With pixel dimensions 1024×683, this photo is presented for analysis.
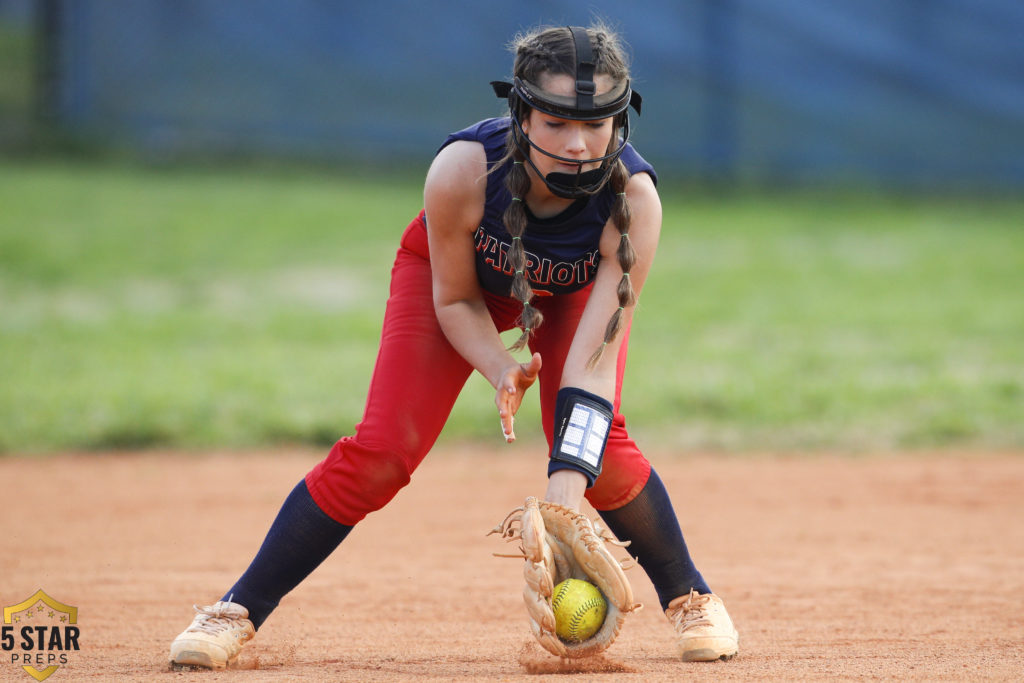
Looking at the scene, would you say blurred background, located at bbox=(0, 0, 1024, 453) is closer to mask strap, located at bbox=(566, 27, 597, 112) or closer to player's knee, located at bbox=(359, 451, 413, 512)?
player's knee, located at bbox=(359, 451, 413, 512)

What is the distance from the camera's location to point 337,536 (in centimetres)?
295

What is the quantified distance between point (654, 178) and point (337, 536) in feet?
4.15

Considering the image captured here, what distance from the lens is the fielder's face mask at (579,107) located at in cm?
263

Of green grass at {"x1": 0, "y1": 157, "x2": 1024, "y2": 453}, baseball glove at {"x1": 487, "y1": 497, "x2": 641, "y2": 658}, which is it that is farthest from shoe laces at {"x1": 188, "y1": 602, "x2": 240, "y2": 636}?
green grass at {"x1": 0, "y1": 157, "x2": 1024, "y2": 453}

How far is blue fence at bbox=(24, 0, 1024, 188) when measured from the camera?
12.4 meters

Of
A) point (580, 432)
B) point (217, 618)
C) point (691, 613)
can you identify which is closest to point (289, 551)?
point (217, 618)

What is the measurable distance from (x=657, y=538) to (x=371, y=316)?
5961mm

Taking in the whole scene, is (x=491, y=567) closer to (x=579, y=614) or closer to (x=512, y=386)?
(x=579, y=614)

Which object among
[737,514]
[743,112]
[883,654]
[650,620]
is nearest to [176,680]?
[650,620]

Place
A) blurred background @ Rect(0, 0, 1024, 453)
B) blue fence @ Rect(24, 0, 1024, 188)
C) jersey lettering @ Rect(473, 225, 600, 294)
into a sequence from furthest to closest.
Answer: blue fence @ Rect(24, 0, 1024, 188) < blurred background @ Rect(0, 0, 1024, 453) < jersey lettering @ Rect(473, 225, 600, 294)

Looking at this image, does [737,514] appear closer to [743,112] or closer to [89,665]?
[89,665]

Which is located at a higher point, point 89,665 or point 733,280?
point 733,280

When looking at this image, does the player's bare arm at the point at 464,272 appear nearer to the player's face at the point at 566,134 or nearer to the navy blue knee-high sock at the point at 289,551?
the player's face at the point at 566,134

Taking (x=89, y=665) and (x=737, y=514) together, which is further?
(x=737, y=514)
